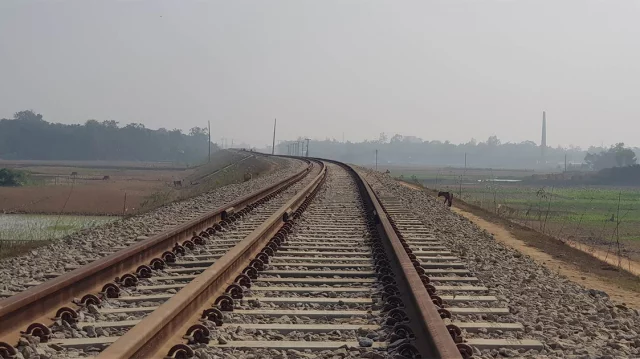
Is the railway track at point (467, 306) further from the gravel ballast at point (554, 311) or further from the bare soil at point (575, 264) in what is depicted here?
the bare soil at point (575, 264)

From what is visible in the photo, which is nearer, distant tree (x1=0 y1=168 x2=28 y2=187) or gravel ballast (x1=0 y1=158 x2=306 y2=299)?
gravel ballast (x1=0 y1=158 x2=306 y2=299)

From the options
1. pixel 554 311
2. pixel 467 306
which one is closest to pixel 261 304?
pixel 467 306

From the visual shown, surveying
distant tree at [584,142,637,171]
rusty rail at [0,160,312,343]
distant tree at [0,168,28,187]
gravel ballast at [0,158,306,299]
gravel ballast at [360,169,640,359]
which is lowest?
distant tree at [0,168,28,187]

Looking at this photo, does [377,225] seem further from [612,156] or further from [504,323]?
[612,156]

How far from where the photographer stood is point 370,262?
703 centimetres

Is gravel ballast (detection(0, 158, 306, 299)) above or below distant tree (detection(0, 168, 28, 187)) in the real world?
above

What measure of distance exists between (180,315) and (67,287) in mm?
1250

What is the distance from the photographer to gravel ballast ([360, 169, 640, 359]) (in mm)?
4281

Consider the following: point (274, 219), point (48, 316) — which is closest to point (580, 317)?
point (48, 316)

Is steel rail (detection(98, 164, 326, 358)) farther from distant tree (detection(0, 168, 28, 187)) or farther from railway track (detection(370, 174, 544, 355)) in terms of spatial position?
distant tree (detection(0, 168, 28, 187))

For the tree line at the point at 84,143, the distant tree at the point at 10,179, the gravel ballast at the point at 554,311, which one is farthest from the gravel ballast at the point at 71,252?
the tree line at the point at 84,143

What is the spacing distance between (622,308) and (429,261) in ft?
6.79

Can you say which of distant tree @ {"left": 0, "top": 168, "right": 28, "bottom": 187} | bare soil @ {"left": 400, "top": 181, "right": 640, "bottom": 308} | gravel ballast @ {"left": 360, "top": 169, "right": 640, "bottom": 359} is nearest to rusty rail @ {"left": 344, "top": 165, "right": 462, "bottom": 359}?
gravel ballast @ {"left": 360, "top": 169, "right": 640, "bottom": 359}

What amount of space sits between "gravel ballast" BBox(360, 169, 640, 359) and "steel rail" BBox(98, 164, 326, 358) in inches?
72.8
